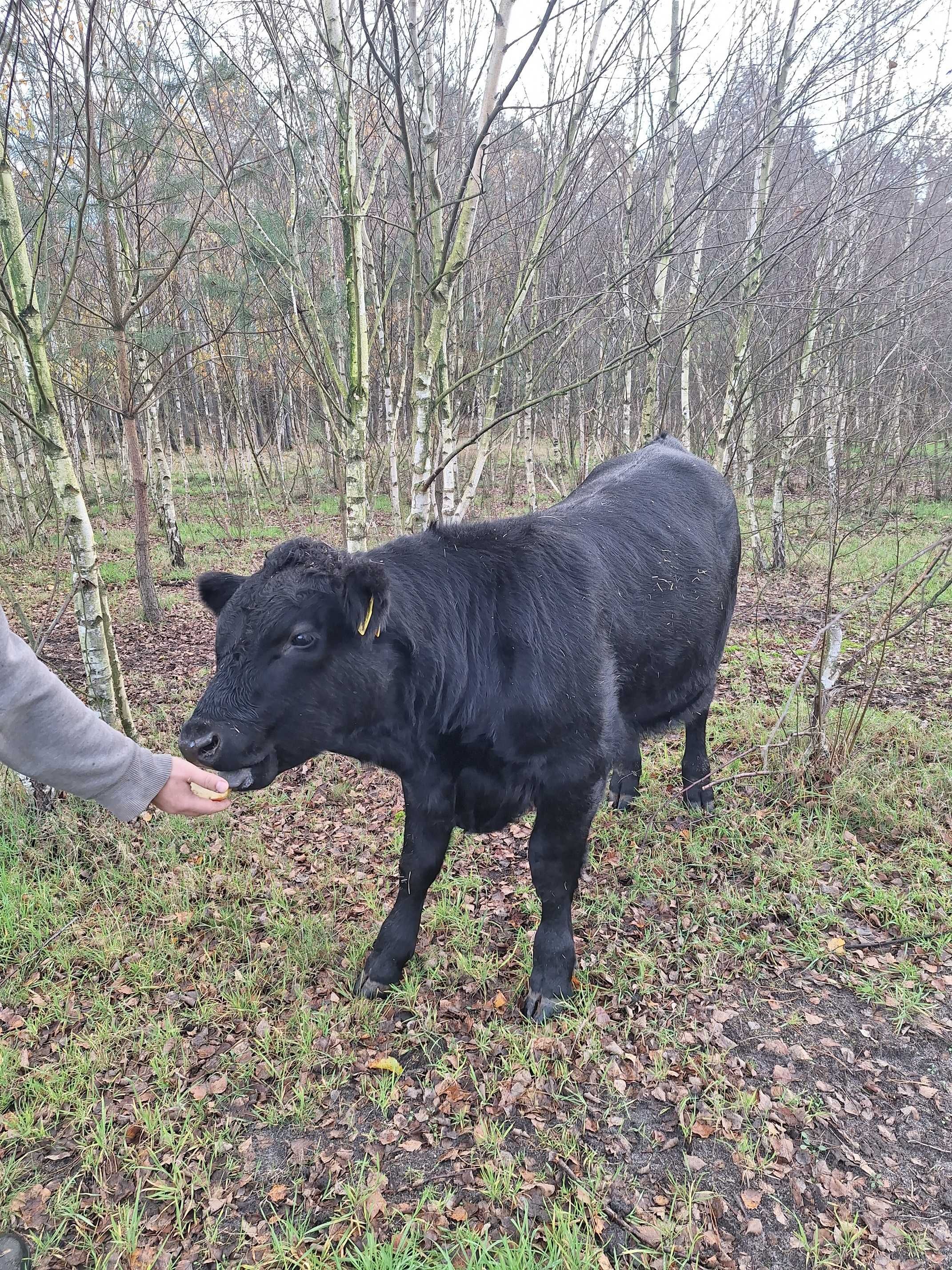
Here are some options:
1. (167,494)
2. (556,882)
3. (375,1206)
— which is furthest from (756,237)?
(167,494)

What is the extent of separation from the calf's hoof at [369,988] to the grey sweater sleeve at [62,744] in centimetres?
161

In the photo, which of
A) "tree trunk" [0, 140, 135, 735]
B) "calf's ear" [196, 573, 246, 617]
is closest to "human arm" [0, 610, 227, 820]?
"calf's ear" [196, 573, 246, 617]

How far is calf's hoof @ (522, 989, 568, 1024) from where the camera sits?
298cm

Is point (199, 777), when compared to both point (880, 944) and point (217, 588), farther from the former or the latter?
point (880, 944)

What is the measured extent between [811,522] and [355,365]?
35.7ft

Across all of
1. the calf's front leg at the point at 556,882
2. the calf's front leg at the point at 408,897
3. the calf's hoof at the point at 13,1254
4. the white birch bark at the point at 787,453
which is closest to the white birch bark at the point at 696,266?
the white birch bark at the point at 787,453

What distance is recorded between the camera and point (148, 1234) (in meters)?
2.21

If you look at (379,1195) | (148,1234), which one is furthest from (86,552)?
(379,1195)

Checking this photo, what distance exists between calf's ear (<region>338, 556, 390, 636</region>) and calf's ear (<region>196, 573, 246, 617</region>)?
19.1 inches

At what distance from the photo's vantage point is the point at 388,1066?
2750mm

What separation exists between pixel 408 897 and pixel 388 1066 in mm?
676

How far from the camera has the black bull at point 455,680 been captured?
98.2 inches

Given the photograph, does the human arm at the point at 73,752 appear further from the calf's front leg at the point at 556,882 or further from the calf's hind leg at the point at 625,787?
the calf's hind leg at the point at 625,787

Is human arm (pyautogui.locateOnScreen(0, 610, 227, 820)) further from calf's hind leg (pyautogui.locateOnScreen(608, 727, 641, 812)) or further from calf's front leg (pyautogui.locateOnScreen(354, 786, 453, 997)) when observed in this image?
calf's hind leg (pyautogui.locateOnScreen(608, 727, 641, 812))
